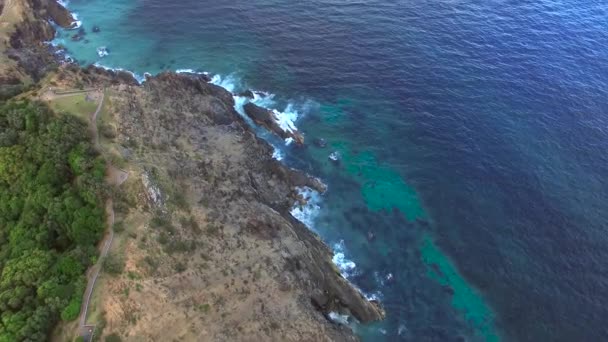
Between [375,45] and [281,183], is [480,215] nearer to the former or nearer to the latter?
[281,183]

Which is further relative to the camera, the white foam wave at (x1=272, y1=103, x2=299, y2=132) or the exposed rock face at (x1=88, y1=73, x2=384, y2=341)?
the white foam wave at (x1=272, y1=103, x2=299, y2=132)

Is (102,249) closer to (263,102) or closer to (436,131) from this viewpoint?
(263,102)

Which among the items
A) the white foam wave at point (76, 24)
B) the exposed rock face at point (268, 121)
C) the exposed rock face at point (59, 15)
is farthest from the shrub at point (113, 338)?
the exposed rock face at point (59, 15)

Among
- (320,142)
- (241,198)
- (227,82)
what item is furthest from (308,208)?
(227,82)

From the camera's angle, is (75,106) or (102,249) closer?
(102,249)

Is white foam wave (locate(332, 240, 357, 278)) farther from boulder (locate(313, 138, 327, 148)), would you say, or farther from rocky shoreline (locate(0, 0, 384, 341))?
boulder (locate(313, 138, 327, 148))

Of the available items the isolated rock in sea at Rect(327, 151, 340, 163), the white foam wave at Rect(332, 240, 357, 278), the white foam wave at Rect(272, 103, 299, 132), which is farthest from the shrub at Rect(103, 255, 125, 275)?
the white foam wave at Rect(272, 103, 299, 132)
